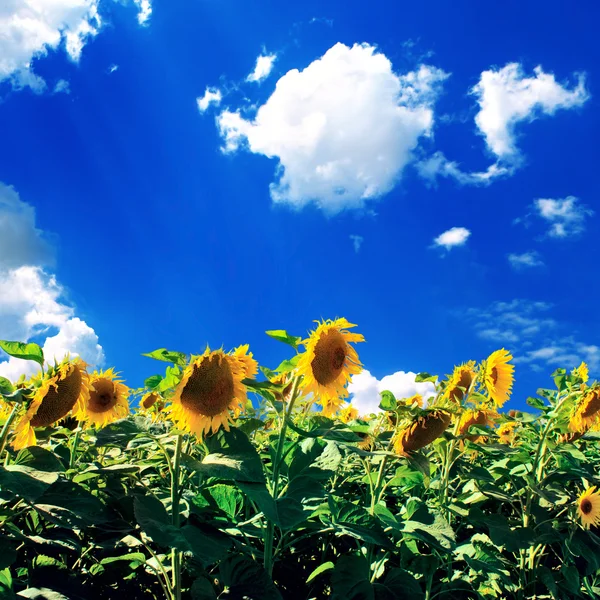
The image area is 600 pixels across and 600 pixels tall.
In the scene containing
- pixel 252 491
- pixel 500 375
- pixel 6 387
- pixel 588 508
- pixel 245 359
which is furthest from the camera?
pixel 500 375

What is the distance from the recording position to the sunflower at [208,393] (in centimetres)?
240

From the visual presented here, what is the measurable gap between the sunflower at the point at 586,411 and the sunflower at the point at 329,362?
1.83 meters

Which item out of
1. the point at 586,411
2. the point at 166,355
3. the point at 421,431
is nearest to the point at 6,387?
the point at 166,355

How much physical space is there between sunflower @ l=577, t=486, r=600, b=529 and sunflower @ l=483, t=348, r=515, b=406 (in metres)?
0.80

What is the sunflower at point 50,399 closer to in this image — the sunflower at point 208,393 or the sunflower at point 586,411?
the sunflower at point 208,393

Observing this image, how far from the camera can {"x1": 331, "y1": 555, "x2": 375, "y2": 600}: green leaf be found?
8.76 ft

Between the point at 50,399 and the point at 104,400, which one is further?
the point at 104,400

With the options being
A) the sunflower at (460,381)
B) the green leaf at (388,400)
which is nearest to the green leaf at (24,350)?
the green leaf at (388,400)

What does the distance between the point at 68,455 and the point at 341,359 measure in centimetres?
160

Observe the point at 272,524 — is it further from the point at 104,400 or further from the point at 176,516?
the point at 104,400

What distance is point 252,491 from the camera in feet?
7.11

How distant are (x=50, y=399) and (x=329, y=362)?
1.31m

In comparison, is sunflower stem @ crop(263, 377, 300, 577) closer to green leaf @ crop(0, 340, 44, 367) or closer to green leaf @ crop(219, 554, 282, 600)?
green leaf @ crop(219, 554, 282, 600)

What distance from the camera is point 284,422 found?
259cm
